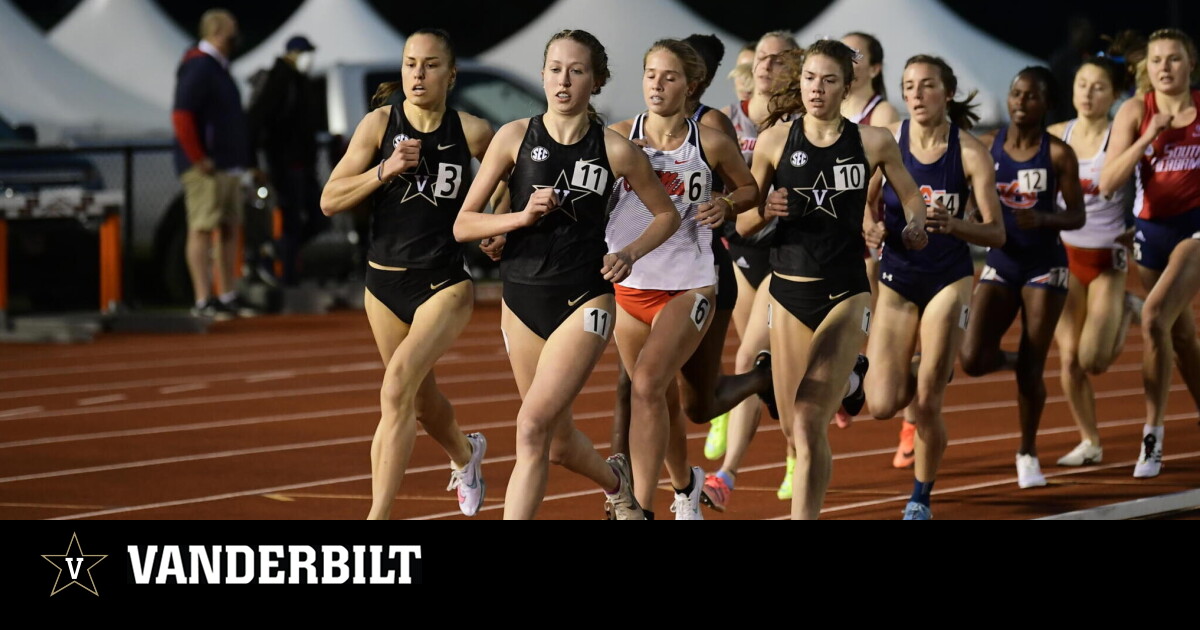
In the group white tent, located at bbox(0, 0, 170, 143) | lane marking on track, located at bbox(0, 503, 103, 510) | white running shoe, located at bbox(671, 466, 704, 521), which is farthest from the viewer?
white tent, located at bbox(0, 0, 170, 143)

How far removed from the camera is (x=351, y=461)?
31.6 ft

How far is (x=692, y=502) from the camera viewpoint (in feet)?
25.0

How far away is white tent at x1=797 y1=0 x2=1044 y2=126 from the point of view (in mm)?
22562

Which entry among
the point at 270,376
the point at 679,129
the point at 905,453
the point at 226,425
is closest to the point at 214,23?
the point at 270,376

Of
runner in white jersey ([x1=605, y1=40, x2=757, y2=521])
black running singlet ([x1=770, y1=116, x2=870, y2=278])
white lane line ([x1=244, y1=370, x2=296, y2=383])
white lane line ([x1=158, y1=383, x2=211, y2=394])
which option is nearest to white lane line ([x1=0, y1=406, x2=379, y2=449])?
white lane line ([x1=158, y1=383, x2=211, y2=394])

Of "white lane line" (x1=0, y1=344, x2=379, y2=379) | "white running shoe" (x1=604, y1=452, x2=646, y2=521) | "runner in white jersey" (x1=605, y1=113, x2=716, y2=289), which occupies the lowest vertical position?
"white lane line" (x1=0, y1=344, x2=379, y2=379)

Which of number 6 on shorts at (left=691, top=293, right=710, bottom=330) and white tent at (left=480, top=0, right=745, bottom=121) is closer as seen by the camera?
number 6 on shorts at (left=691, top=293, right=710, bottom=330)

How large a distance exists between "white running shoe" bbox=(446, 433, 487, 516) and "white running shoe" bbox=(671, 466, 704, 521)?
802 millimetres

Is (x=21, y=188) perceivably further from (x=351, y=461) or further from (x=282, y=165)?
(x=351, y=461)

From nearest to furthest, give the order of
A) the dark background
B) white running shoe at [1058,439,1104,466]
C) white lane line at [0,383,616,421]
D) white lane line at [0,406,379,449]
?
white running shoe at [1058,439,1104,466]
white lane line at [0,406,379,449]
white lane line at [0,383,616,421]
the dark background

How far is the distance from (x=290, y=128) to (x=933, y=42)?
970 cm

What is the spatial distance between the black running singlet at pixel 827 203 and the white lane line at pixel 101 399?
19.4 ft

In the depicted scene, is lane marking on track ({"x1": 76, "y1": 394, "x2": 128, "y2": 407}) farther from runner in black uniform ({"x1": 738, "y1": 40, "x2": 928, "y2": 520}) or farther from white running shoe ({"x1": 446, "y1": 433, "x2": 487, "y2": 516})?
runner in black uniform ({"x1": 738, "y1": 40, "x2": 928, "y2": 520})
